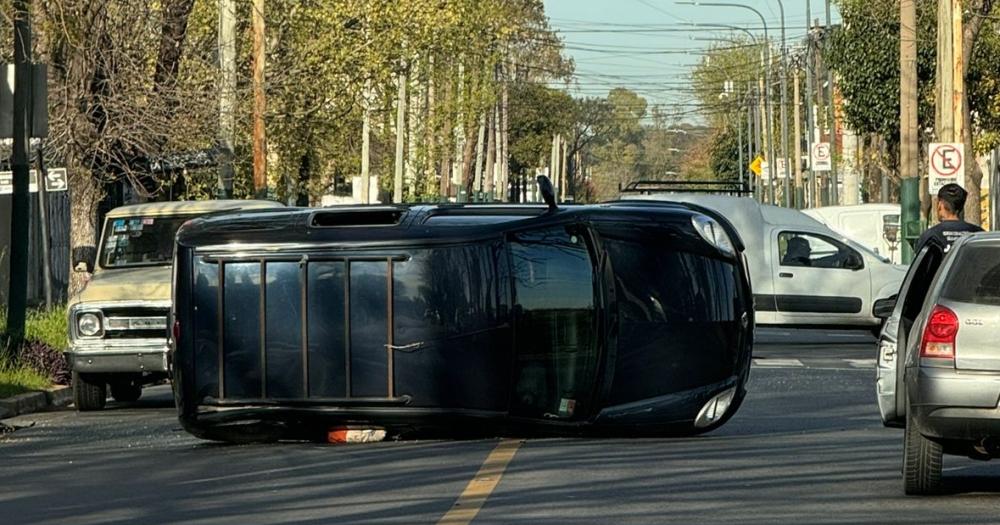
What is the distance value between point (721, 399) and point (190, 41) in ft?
68.1

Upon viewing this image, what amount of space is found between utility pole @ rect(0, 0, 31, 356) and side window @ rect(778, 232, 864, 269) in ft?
35.5

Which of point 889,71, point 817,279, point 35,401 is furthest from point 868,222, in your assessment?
point 35,401

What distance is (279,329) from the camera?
14523mm

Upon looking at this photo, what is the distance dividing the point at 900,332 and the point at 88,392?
9.98 meters

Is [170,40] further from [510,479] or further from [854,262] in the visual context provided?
[510,479]

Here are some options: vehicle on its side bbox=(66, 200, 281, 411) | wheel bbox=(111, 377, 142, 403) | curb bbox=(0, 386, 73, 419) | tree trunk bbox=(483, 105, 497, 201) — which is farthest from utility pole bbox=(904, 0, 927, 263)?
tree trunk bbox=(483, 105, 497, 201)

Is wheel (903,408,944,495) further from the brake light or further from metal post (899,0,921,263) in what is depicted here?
metal post (899,0,921,263)

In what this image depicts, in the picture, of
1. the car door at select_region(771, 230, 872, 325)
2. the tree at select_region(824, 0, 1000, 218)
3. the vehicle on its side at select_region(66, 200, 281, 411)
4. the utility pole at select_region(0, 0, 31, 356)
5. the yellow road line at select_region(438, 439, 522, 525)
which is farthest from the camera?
the tree at select_region(824, 0, 1000, 218)

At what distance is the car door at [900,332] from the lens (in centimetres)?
1177

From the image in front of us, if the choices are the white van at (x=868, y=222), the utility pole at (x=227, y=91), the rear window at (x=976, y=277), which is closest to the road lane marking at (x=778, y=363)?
the utility pole at (x=227, y=91)

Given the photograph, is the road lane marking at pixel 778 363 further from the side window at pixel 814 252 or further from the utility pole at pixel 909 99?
the utility pole at pixel 909 99

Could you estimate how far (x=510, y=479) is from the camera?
39.7 ft

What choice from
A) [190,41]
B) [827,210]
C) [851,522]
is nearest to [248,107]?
[190,41]

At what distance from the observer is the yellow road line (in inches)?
A: 411
